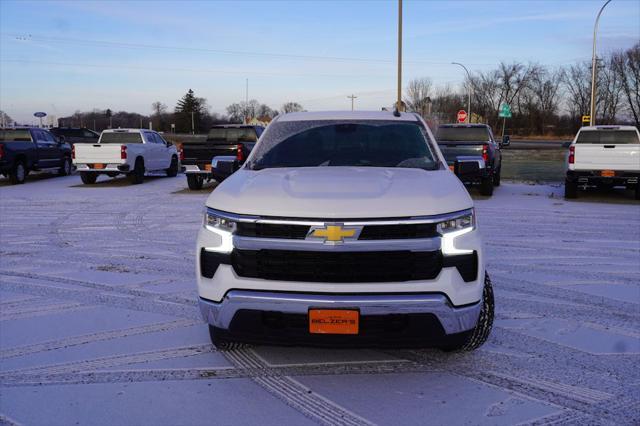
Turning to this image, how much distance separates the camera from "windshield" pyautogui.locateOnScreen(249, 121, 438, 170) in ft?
16.5

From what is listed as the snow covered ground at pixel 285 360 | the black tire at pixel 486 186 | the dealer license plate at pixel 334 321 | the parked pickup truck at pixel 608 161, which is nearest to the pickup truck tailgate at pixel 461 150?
the black tire at pixel 486 186

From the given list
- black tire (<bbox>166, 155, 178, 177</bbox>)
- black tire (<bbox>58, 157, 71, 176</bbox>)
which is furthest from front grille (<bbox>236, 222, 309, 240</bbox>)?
black tire (<bbox>58, 157, 71, 176</bbox>)

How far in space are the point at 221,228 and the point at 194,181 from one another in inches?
530

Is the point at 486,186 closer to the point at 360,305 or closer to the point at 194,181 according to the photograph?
the point at 194,181

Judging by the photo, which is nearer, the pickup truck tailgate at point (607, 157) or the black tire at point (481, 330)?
the black tire at point (481, 330)

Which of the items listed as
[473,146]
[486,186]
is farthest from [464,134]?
[486,186]

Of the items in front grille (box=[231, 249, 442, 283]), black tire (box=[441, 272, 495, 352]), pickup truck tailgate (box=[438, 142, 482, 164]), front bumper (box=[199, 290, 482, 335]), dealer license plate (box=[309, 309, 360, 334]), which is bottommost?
black tire (box=[441, 272, 495, 352])

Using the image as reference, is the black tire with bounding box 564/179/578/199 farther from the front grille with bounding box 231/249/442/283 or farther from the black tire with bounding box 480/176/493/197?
the front grille with bounding box 231/249/442/283

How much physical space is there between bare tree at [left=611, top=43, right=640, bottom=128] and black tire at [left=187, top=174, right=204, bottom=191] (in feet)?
234

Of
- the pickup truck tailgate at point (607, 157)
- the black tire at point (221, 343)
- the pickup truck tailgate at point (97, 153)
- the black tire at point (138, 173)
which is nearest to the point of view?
the black tire at point (221, 343)

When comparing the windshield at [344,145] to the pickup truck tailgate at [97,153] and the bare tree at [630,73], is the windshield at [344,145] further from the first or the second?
the bare tree at [630,73]

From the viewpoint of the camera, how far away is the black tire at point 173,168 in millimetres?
22078

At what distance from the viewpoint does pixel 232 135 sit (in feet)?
58.7

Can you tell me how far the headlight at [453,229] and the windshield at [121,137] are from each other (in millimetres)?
17382
